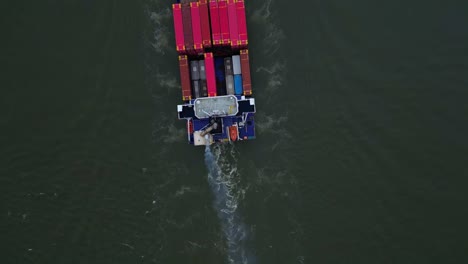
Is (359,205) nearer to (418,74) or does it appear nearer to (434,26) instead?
(418,74)

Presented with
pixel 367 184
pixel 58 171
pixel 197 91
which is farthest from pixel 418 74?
pixel 58 171

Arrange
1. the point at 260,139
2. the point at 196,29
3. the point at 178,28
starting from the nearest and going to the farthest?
the point at 196,29
the point at 178,28
the point at 260,139

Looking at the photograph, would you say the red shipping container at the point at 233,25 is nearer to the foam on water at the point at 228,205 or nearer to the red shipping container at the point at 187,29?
the red shipping container at the point at 187,29

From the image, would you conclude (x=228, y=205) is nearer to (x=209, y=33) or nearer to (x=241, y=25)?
(x=209, y=33)

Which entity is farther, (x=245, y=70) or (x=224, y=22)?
(x=245, y=70)

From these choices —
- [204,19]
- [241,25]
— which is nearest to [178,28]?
[204,19]

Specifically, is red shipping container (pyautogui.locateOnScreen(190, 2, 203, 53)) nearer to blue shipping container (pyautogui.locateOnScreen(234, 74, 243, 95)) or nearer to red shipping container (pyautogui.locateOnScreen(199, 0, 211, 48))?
red shipping container (pyautogui.locateOnScreen(199, 0, 211, 48))

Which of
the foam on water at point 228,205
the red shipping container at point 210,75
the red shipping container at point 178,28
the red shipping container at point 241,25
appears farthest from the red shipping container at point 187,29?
the foam on water at point 228,205
